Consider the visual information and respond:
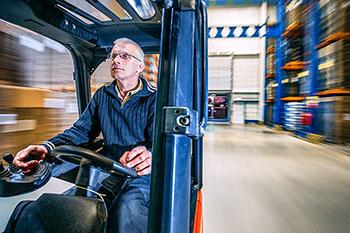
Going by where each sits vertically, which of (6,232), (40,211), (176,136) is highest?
(176,136)

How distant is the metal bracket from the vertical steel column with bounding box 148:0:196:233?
0.04 ft

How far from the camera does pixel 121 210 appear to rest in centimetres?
116

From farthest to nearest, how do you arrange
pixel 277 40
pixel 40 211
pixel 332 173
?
pixel 277 40, pixel 332 173, pixel 40 211

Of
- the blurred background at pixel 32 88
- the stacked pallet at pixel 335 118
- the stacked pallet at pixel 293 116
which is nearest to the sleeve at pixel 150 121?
the blurred background at pixel 32 88

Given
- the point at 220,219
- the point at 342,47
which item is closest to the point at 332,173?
the point at 220,219

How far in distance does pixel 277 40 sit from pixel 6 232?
1113cm

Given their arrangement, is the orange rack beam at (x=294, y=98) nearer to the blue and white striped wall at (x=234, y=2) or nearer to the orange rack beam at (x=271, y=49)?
the orange rack beam at (x=271, y=49)

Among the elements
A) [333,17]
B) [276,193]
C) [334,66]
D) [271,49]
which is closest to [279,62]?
[271,49]

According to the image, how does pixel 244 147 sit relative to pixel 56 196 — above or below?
below

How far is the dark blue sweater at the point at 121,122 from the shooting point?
151 centimetres

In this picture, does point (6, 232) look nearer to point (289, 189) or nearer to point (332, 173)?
point (289, 189)

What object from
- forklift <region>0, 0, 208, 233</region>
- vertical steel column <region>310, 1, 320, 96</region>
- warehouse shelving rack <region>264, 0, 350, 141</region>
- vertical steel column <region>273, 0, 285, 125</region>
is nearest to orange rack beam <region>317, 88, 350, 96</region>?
warehouse shelving rack <region>264, 0, 350, 141</region>

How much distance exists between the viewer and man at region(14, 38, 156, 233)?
1318 millimetres

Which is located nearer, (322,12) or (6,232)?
(6,232)
